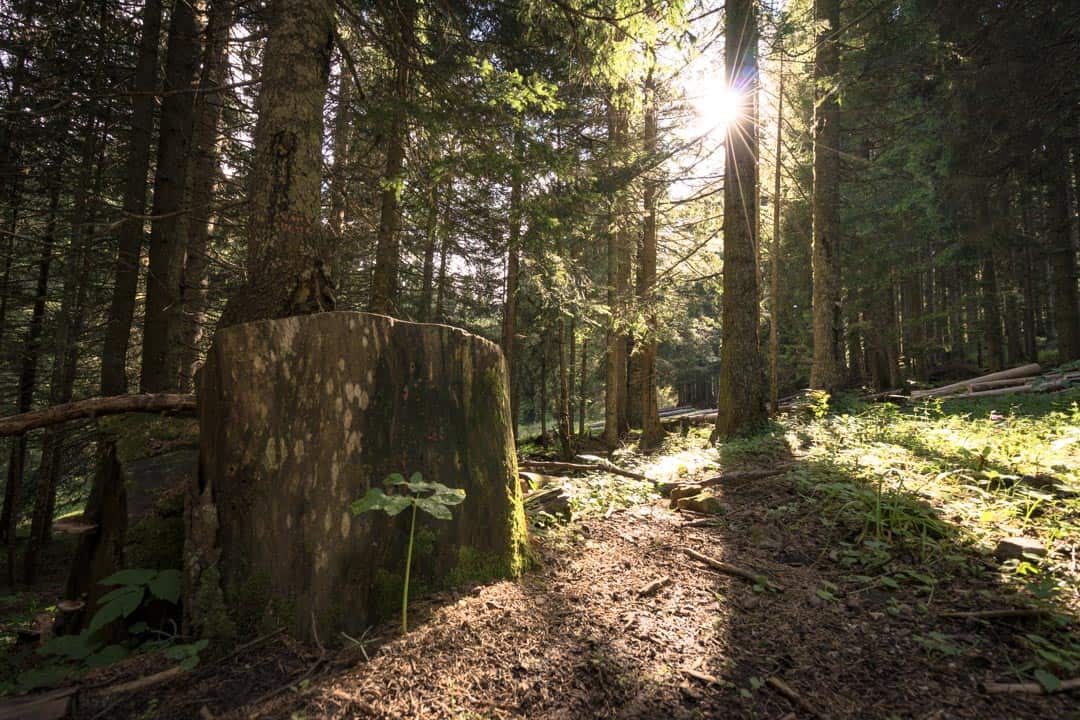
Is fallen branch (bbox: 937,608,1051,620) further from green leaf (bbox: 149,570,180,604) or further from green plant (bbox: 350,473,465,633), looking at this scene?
green leaf (bbox: 149,570,180,604)

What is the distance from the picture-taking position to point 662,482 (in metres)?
4.87

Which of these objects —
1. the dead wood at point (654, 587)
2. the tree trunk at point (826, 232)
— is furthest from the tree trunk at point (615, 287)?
the dead wood at point (654, 587)

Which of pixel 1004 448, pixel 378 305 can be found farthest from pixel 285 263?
A: pixel 1004 448

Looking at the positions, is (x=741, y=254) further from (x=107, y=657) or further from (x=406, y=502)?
(x=107, y=657)

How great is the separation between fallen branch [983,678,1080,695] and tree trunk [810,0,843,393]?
29.7ft

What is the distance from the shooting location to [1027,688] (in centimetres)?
169

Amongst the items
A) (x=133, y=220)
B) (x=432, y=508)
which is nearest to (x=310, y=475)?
(x=432, y=508)

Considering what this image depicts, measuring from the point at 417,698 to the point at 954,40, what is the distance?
661 inches

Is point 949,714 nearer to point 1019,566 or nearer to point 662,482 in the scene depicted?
point 1019,566

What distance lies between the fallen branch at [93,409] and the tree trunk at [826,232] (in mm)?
10788

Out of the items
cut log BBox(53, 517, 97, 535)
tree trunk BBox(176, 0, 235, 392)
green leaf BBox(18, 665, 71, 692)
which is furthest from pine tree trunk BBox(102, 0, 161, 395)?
green leaf BBox(18, 665, 71, 692)

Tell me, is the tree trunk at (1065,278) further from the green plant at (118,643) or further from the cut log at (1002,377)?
the green plant at (118,643)

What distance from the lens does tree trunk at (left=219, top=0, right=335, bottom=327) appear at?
3.10 meters

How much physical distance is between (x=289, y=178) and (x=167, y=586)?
101 inches
